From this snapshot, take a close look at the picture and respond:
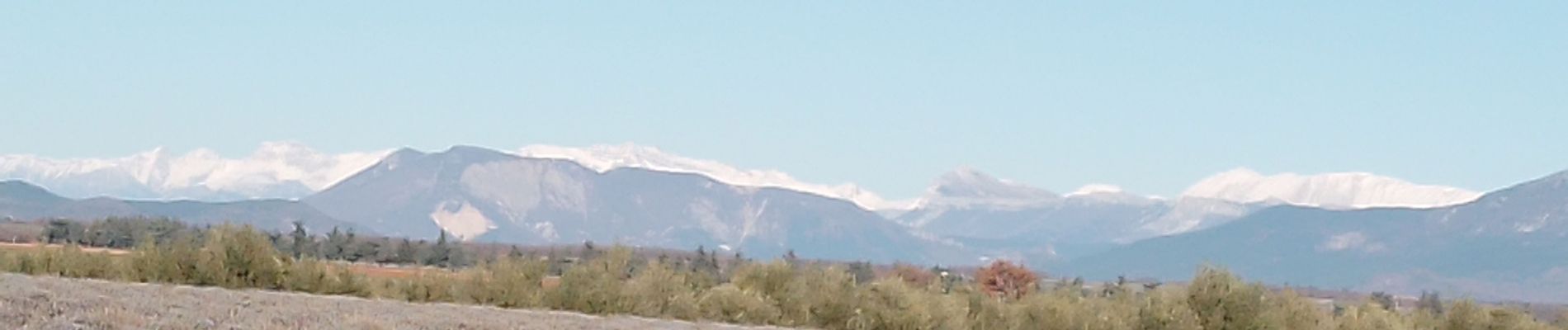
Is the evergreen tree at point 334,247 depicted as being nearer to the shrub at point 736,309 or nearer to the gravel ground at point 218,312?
the shrub at point 736,309

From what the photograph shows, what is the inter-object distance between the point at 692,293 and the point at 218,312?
63.4 feet

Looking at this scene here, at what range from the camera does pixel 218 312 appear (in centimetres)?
2378

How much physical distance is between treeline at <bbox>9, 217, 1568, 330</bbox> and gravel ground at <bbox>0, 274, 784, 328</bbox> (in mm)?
5614

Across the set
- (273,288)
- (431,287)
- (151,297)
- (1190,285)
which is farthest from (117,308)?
(1190,285)

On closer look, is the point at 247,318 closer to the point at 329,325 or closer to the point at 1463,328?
the point at 329,325

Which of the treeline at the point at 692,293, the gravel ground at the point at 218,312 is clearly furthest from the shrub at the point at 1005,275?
the gravel ground at the point at 218,312

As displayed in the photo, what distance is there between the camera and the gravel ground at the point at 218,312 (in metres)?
20.9

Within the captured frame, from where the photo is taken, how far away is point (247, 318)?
22875mm

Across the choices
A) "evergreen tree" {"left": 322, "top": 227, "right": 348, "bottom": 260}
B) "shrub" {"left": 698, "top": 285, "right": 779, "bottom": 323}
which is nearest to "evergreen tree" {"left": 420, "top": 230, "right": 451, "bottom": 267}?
"evergreen tree" {"left": 322, "top": 227, "right": 348, "bottom": 260}

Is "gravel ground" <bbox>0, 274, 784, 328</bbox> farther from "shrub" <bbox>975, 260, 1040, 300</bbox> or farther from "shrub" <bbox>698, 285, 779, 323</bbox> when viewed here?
"shrub" <bbox>975, 260, 1040, 300</bbox>

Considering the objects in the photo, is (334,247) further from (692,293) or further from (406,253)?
(692,293)

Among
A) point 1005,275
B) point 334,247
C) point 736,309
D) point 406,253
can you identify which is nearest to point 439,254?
point 406,253

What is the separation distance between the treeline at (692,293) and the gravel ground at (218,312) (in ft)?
18.4

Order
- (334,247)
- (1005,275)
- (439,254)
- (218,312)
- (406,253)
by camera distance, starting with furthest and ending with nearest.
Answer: (439,254)
(406,253)
(334,247)
(1005,275)
(218,312)
